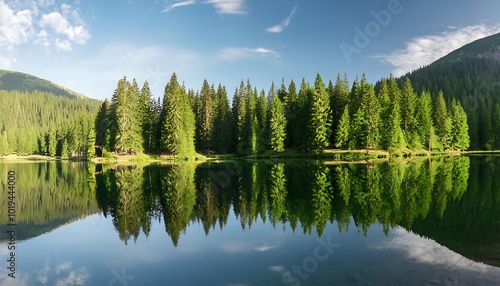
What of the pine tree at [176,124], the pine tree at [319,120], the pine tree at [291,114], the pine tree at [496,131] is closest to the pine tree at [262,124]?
the pine tree at [291,114]

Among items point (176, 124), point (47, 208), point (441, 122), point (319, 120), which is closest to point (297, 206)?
point (47, 208)

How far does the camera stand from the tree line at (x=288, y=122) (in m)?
75.1

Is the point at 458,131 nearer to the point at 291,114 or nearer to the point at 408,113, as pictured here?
the point at 408,113

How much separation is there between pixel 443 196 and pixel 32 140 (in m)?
197

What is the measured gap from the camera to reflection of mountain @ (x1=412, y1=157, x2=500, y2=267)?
13.8 metres

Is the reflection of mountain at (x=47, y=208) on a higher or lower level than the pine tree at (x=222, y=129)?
lower

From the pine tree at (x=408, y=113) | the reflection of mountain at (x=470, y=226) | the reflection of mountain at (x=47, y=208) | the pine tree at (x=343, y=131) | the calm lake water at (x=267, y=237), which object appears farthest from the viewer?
the pine tree at (x=408, y=113)

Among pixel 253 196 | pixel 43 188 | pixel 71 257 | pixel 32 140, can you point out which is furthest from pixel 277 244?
pixel 32 140

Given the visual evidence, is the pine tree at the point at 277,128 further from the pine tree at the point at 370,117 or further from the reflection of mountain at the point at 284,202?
the reflection of mountain at the point at 284,202

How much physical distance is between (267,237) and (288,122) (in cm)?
7288

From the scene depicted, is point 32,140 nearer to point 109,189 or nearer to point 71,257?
point 109,189

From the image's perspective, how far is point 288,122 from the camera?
3494 inches

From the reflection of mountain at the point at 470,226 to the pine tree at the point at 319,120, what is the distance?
48.7m

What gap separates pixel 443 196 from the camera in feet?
83.7
